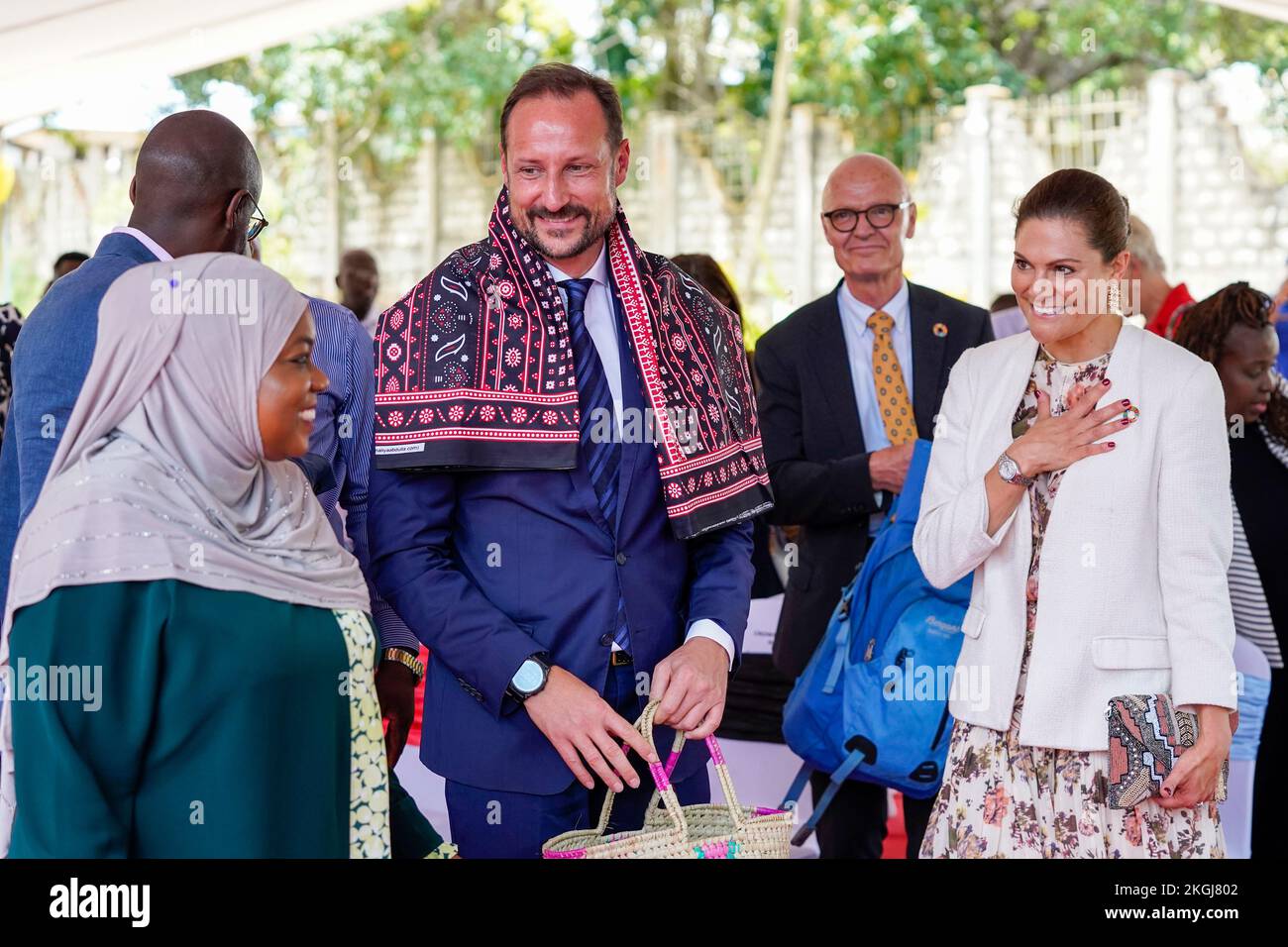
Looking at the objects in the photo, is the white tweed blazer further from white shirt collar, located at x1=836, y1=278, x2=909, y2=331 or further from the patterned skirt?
white shirt collar, located at x1=836, y1=278, x2=909, y2=331

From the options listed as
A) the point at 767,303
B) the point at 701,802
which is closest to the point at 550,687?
the point at 701,802

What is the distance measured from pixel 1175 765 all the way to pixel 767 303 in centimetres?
1308

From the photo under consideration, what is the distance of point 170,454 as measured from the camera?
6.39ft

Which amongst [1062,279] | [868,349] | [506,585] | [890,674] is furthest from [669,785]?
[868,349]

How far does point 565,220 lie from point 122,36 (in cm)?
419

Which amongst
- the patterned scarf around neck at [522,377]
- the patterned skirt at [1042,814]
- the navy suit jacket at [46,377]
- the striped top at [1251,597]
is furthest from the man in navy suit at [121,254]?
the striped top at [1251,597]

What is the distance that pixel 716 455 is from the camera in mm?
2604

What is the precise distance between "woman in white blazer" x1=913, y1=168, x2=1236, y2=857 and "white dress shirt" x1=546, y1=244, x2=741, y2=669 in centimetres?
56

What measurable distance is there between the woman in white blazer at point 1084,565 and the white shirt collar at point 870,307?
1122mm

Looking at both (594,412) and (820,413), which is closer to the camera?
(594,412)

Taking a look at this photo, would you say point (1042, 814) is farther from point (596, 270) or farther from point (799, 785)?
point (596, 270)

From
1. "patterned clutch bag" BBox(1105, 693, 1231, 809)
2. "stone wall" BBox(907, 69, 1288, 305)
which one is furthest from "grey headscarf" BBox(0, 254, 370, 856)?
"stone wall" BBox(907, 69, 1288, 305)

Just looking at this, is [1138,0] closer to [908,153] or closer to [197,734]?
[908,153]

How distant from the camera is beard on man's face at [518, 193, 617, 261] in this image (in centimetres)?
246
